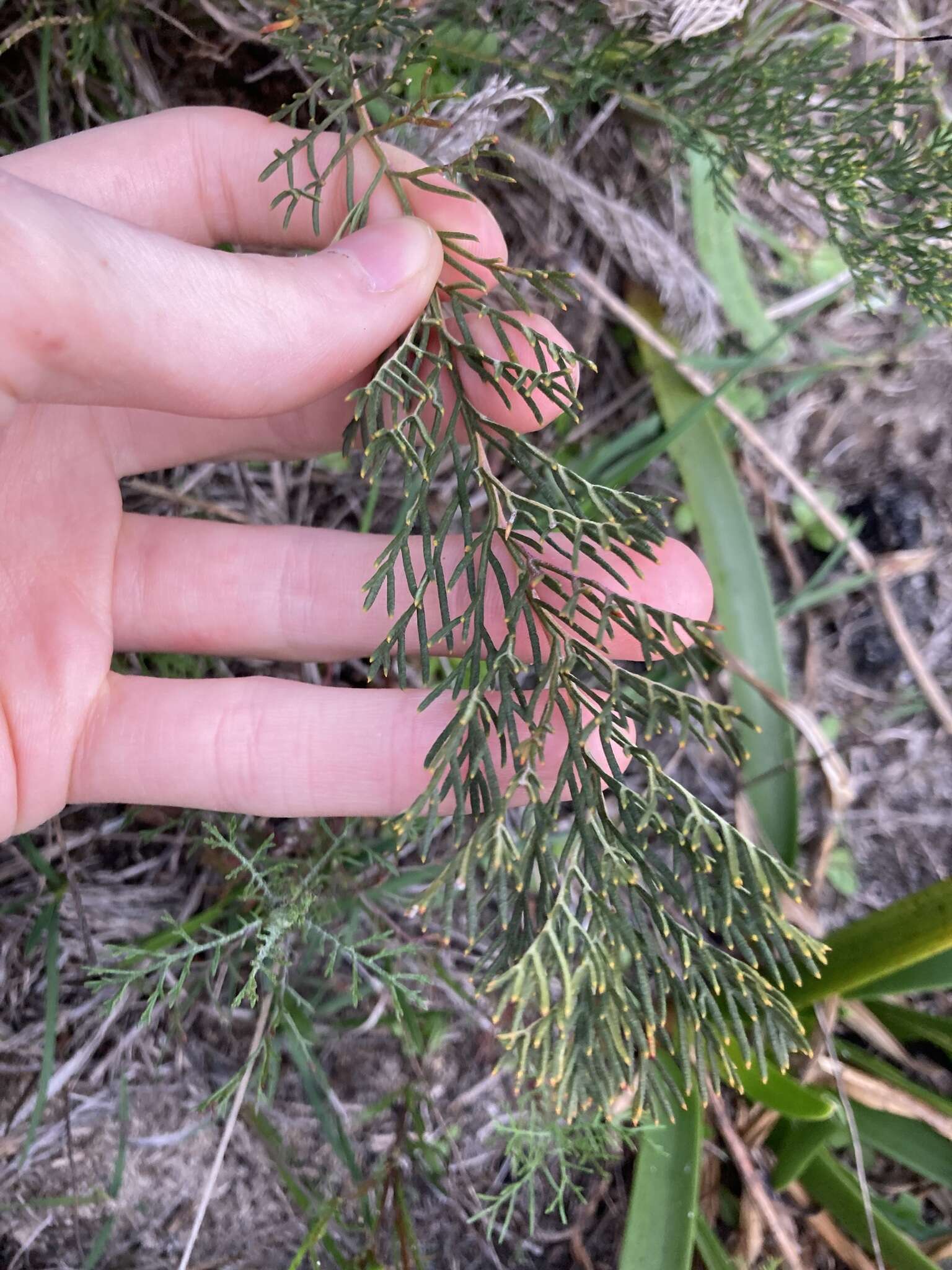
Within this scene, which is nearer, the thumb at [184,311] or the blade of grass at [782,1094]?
the thumb at [184,311]

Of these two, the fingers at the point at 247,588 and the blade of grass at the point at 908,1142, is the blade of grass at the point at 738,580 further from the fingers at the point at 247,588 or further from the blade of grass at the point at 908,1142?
the fingers at the point at 247,588

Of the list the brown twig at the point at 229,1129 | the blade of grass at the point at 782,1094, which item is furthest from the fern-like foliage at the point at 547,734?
the brown twig at the point at 229,1129

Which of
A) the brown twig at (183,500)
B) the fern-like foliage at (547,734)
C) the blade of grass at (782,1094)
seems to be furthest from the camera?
the brown twig at (183,500)

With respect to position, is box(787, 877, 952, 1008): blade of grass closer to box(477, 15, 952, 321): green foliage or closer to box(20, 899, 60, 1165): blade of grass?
box(477, 15, 952, 321): green foliage

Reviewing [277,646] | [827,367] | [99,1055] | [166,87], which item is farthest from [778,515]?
[99,1055]

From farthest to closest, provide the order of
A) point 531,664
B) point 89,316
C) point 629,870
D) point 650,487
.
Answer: point 650,487 < point 531,664 < point 629,870 < point 89,316

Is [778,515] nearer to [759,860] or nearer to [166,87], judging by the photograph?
[759,860]
